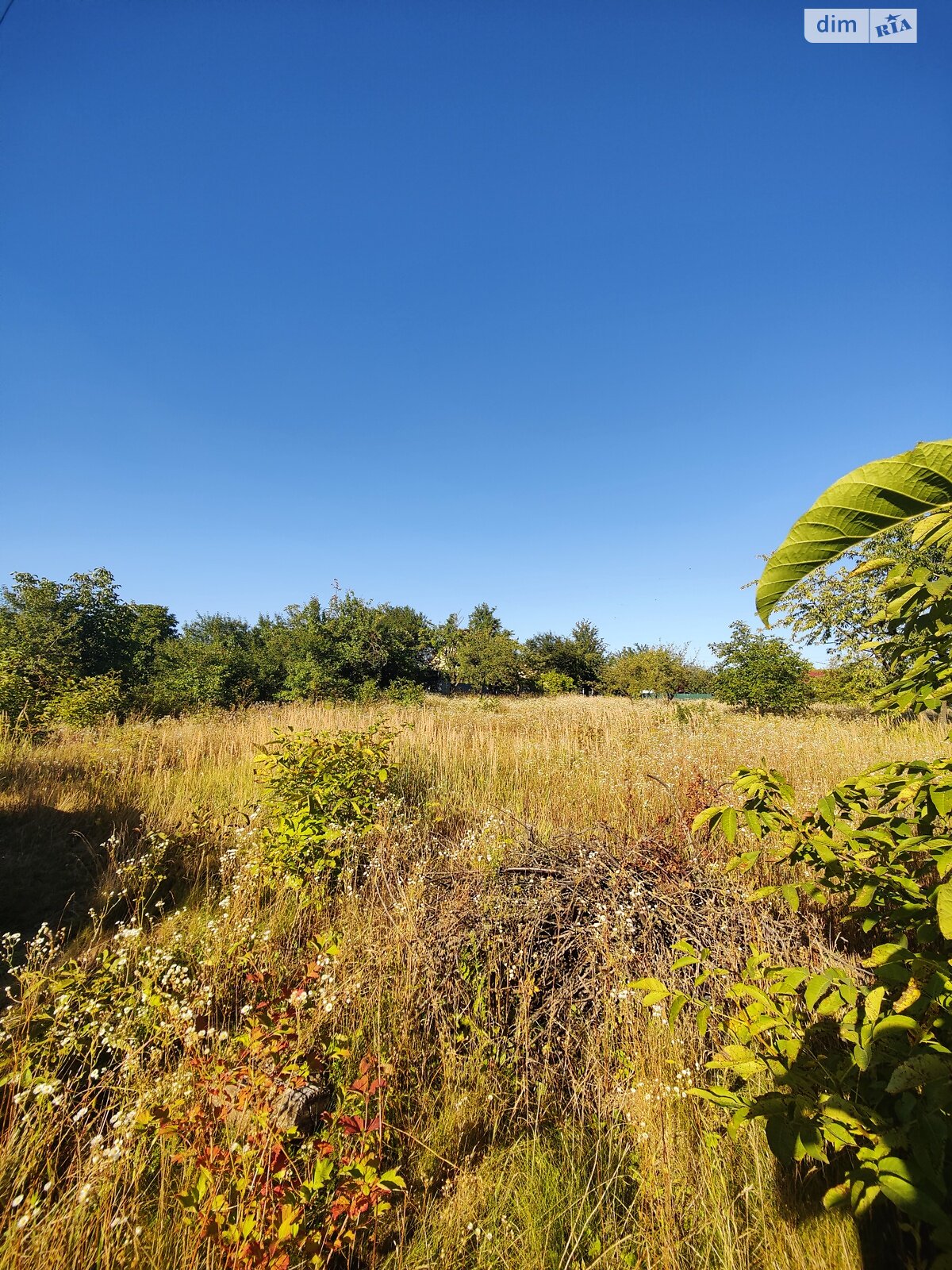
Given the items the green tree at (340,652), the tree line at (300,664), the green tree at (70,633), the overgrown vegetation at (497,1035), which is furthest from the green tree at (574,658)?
the overgrown vegetation at (497,1035)

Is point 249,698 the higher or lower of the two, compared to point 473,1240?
higher

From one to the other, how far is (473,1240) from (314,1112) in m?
0.69

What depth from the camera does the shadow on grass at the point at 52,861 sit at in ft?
11.1

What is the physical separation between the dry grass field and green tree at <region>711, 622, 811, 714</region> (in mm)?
12714

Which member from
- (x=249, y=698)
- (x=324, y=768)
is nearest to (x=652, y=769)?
(x=324, y=768)

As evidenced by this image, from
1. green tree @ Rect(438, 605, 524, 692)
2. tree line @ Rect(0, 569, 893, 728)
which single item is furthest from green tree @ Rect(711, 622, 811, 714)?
green tree @ Rect(438, 605, 524, 692)

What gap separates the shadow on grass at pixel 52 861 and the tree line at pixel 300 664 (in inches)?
159

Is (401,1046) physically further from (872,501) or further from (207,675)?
(207,675)

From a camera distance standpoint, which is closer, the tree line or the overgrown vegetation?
the overgrown vegetation

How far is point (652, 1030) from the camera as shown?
2105 mm

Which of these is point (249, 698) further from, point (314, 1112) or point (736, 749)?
point (314, 1112)

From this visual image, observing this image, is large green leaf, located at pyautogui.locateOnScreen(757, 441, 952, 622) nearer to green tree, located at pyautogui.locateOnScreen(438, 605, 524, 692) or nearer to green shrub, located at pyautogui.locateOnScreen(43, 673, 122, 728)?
green shrub, located at pyautogui.locateOnScreen(43, 673, 122, 728)

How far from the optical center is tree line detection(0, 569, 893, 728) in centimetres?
1186

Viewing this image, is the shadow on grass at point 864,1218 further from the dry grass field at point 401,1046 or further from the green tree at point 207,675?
the green tree at point 207,675
